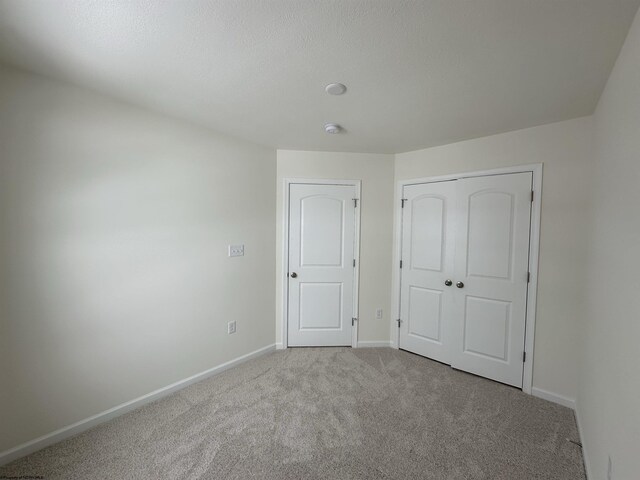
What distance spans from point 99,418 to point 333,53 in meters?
2.78

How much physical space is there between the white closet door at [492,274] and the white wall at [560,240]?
0.13m

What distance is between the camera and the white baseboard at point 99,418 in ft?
5.24

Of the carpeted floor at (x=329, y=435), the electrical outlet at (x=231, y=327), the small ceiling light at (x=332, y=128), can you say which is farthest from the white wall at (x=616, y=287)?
the electrical outlet at (x=231, y=327)

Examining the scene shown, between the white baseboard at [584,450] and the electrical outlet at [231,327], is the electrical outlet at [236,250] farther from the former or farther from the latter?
the white baseboard at [584,450]

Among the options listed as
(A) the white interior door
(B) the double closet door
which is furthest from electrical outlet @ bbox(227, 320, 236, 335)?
(B) the double closet door

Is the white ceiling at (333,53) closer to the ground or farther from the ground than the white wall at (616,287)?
farther from the ground

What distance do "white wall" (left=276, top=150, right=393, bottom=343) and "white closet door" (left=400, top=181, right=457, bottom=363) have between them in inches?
8.2

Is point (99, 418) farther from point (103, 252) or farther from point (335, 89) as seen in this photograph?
point (335, 89)

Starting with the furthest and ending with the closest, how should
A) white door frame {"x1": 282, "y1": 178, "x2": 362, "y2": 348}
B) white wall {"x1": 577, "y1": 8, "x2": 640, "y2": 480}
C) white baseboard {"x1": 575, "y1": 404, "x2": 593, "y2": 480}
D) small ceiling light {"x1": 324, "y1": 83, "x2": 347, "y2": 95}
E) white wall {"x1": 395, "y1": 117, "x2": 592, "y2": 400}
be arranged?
white door frame {"x1": 282, "y1": 178, "x2": 362, "y2": 348}
white wall {"x1": 395, "y1": 117, "x2": 592, "y2": 400}
small ceiling light {"x1": 324, "y1": 83, "x2": 347, "y2": 95}
white baseboard {"x1": 575, "y1": 404, "x2": 593, "y2": 480}
white wall {"x1": 577, "y1": 8, "x2": 640, "y2": 480}

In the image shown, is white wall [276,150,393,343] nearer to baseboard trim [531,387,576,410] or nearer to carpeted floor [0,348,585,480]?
carpeted floor [0,348,585,480]

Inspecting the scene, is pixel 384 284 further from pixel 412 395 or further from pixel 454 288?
pixel 412 395

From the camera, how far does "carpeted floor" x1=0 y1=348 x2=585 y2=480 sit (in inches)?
61.5

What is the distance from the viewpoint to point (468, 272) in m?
2.65

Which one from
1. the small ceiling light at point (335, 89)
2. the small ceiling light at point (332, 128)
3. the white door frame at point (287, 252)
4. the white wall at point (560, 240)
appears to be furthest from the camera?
the white door frame at point (287, 252)
